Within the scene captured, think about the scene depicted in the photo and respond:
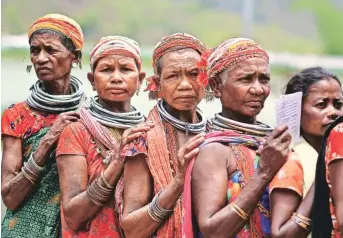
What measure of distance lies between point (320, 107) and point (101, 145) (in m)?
1.38

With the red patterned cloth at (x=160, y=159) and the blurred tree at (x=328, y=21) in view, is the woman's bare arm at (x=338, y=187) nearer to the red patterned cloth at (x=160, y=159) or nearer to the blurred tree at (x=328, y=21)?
the red patterned cloth at (x=160, y=159)

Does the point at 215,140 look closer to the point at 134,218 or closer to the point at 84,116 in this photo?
the point at 134,218

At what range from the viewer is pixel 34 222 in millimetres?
6621

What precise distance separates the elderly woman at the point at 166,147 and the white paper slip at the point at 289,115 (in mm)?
414

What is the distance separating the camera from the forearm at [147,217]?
214 inches

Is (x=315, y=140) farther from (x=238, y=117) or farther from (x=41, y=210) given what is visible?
Result: (x=41, y=210)

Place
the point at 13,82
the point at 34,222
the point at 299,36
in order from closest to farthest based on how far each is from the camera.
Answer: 1. the point at 34,222
2. the point at 13,82
3. the point at 299,36

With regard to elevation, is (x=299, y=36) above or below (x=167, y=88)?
below

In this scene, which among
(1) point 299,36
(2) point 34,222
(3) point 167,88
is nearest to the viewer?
(3) point 167,88

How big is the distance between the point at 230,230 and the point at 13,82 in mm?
8668

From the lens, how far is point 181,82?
5.93 m

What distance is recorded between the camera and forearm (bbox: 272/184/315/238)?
5.11 meters

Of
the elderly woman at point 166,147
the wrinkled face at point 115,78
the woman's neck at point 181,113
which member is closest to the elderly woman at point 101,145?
the wrinkled face at point 115,78

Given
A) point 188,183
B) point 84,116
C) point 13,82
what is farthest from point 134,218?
point 13,82
